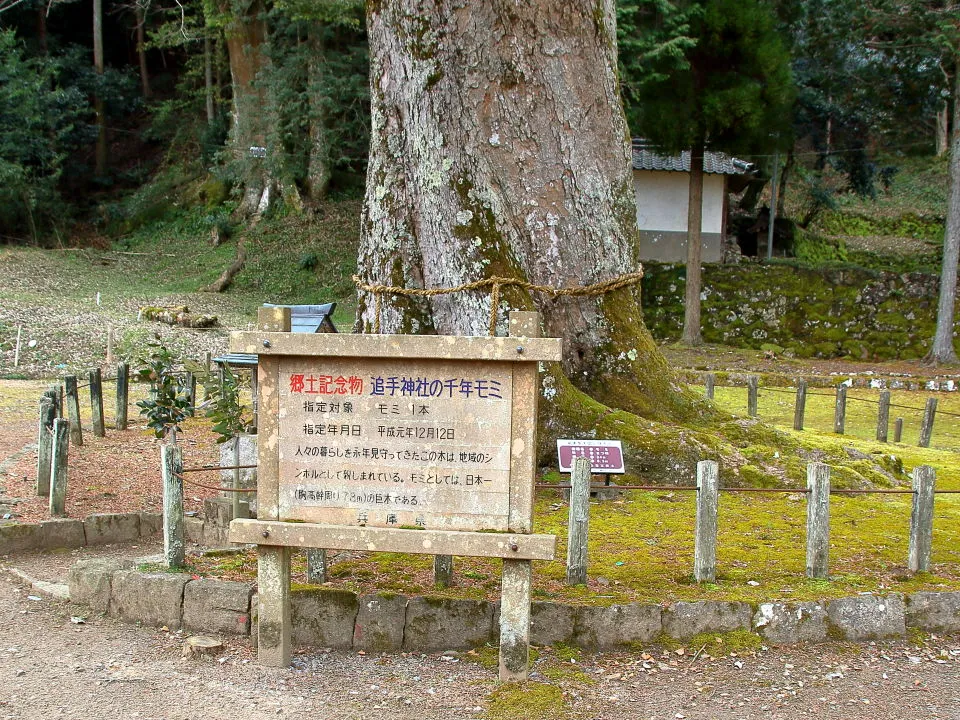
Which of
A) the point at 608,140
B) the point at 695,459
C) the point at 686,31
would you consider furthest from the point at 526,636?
the point at 686,31

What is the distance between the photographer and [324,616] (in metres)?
5.31

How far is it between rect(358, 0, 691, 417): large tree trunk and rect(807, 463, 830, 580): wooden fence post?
9.48 feet

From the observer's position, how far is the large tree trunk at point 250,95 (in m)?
29.5

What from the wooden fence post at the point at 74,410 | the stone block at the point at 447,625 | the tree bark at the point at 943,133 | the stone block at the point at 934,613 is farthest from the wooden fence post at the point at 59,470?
the tree bark at the point at 943,133

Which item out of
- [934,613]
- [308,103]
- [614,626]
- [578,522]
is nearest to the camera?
[614,626]

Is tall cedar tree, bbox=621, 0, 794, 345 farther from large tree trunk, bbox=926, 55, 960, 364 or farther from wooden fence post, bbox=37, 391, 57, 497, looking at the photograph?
wooden fence post, bbox=37, 391, 57, 497

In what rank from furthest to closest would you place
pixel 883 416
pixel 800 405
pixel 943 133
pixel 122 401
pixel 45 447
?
pixel 943 133
pixel 800 405
pixel 883 416
pixel 122 401
pixel 45 447

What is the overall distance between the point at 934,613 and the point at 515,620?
101 inches

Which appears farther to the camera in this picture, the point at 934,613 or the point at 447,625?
the point at 934,613

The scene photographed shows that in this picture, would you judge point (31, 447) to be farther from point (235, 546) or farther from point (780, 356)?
point (780, 356)

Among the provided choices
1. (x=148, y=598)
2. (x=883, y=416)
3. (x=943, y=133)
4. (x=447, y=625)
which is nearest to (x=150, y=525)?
(x=148, y=598)

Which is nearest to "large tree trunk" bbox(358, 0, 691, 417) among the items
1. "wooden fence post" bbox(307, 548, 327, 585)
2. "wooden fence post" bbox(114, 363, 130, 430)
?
"wooden fence post" bbox(307, 548, 327, 585)

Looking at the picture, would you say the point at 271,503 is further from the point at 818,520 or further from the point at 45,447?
the point at 45,447

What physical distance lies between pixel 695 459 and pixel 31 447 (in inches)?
271
